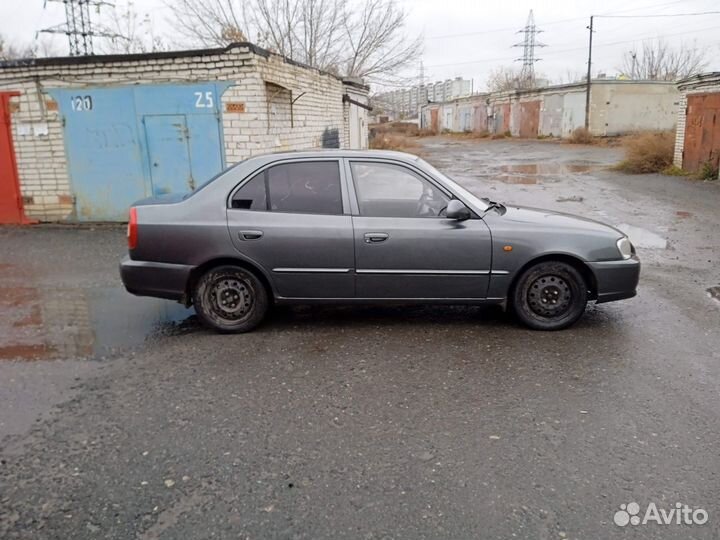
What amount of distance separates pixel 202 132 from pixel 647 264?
732 cm

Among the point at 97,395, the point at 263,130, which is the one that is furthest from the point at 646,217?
the point at 97,395

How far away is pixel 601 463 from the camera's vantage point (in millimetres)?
3107

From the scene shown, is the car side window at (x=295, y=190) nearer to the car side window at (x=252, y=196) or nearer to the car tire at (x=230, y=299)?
the car side window at (x=252, y=196)

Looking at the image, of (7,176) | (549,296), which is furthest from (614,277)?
(7,176)

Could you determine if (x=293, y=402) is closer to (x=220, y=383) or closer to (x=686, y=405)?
(x=220, y=383)

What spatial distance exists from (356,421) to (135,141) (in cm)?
846

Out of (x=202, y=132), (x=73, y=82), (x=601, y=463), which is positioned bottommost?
(x=601, y=463)

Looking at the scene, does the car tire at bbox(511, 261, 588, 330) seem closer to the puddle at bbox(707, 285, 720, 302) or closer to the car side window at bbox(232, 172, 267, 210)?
the puddle at bbox(707, 285, 720, 302)

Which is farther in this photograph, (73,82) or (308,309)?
(73,82)

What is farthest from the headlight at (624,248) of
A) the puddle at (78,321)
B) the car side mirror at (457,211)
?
the puddle at (78,321)

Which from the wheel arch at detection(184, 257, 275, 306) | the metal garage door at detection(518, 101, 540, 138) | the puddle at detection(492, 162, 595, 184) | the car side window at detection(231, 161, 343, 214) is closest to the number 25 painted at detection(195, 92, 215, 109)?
the car side window at detection(231, 161, 343, 214)

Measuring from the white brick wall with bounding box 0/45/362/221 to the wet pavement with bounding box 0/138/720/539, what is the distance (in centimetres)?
458

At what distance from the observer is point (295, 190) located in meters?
5.09

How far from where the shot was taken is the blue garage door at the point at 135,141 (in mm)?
9989
